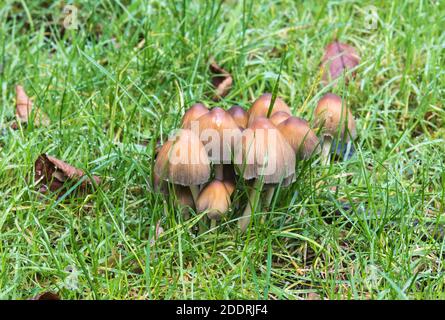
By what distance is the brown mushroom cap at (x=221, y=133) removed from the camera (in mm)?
2389

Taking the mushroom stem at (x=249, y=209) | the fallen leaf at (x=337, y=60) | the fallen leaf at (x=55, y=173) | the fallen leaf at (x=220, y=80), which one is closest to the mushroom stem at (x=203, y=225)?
the mushroom stem at (x=249, y=209)

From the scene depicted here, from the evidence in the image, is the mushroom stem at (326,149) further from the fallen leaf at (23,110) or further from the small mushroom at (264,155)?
the fallen leaf at (23,110)

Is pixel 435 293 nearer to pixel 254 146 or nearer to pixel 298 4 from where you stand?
pixel 254 146

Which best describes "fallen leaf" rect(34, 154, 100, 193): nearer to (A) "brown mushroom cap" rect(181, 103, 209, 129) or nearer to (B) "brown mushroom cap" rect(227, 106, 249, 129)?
(A) "brown mushroom cap" rect(181, 103, 209, 129)

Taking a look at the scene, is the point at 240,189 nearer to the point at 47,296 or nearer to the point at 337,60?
the point at 47,296

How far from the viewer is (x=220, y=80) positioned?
346cm

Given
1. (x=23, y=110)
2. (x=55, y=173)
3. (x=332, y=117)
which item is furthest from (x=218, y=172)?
(x=23, y=110)

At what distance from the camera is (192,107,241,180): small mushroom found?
2.39 metres

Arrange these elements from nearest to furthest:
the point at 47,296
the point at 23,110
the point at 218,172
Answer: the point at 47,296
the point at 218,172
the point at 23,110

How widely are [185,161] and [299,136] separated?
1.31ft

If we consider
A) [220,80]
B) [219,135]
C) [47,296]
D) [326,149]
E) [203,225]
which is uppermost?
[220,80]

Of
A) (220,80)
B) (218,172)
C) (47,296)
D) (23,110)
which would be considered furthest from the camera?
(220,80)

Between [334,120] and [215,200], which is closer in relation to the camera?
[215,200]

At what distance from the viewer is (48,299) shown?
2295 millimetres
